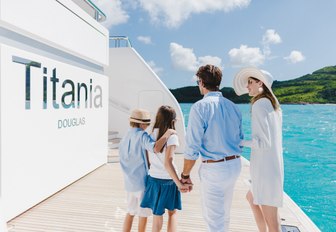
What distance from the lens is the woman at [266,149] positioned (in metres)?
1.99

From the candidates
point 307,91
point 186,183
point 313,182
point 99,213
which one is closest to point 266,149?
point 186,183

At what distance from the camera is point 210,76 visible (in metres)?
1.93

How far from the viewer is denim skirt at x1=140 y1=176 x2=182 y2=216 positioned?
7.09 ft

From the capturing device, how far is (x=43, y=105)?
3801mm

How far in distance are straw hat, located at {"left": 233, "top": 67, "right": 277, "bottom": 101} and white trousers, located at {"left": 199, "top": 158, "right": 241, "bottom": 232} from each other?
650 mm

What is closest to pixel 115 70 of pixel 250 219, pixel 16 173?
pixel 16 173

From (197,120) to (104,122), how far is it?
15.3 feet

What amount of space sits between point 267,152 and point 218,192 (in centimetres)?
48

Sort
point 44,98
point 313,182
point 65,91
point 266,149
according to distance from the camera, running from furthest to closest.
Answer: point 313,182
point 65,91
point 44,98
point 266,149

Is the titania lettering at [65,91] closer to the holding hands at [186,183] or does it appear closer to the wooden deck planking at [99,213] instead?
the wooden deck planking at [99,213]

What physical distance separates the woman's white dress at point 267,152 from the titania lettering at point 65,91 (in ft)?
9.02

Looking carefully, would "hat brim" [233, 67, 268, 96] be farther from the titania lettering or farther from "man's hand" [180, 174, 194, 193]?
the titania lettering

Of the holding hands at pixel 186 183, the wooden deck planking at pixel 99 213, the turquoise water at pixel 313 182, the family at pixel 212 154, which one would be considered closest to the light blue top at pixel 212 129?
the family at pixel 212 154

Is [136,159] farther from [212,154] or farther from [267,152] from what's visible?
[267,152]
